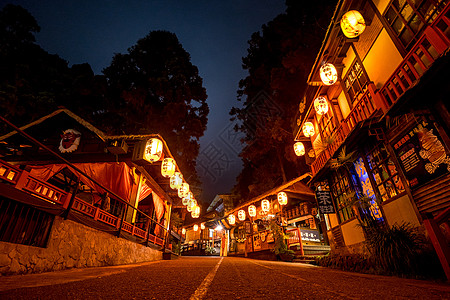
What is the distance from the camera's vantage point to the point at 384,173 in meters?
7.89

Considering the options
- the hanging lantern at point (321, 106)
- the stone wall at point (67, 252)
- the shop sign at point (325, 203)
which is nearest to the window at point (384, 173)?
the shop sign at point (325, 203)

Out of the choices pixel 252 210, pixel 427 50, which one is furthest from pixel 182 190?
pixel 427 50

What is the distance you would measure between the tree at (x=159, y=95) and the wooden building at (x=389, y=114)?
15437 mm

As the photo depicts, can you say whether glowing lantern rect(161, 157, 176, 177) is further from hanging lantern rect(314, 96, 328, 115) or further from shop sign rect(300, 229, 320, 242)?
shop sign rect(300, 229, 320, 242)

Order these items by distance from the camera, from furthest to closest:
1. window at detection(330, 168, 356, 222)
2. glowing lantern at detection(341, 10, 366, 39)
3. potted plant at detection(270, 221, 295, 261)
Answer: potted plant at detection(270, 221, 295, 261) → window at detection(330, 168, 356, 222) → glowing lantern at detection(341, 10, 366, 39)

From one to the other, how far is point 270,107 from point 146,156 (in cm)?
2046

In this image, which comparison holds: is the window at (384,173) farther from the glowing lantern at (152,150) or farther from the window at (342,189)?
the glowing lantern at (152,150)

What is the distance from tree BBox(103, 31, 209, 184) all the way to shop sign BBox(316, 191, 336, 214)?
16077mm

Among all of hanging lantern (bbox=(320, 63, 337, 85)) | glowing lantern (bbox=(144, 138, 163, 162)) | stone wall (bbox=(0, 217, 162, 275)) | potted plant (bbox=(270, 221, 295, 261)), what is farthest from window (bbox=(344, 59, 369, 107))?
stone wall (bbox=(0, 217, 162, 275))

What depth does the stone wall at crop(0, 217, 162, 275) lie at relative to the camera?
3834 mm

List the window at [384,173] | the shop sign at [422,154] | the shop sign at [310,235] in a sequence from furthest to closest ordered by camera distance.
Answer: the shop sign at [310,235]
the window at [384,173]
the shop sign at [422,154]

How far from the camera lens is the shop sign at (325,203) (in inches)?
423

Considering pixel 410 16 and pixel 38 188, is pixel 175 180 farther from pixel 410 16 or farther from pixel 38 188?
pixel 410 16

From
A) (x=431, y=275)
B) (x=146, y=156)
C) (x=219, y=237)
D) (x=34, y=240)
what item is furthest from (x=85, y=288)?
(x=219, y=237)
